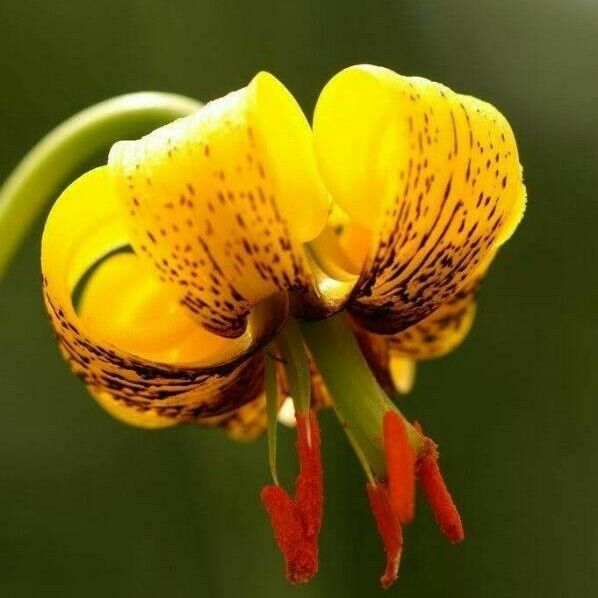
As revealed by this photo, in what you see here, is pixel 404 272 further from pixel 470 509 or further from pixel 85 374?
pixel 470 509

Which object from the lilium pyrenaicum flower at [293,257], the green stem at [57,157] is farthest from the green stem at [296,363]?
the green stem at [57,157]

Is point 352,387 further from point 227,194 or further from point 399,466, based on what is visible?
point 227,194

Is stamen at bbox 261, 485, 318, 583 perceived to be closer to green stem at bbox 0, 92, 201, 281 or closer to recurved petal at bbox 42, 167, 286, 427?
recurved petal at bbox 42, 167, 286, 427

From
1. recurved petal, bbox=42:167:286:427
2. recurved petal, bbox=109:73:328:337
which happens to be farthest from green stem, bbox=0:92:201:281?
recurved petal, bbox=109:73:328:337

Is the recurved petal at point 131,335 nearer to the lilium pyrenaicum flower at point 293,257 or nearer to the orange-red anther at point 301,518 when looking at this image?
the lilium pyrenaicum flower at point 293,257

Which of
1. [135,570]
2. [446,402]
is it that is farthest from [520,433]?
[135,570]

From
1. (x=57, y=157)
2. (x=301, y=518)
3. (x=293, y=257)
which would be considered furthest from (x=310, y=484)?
(x=57, y=157)
